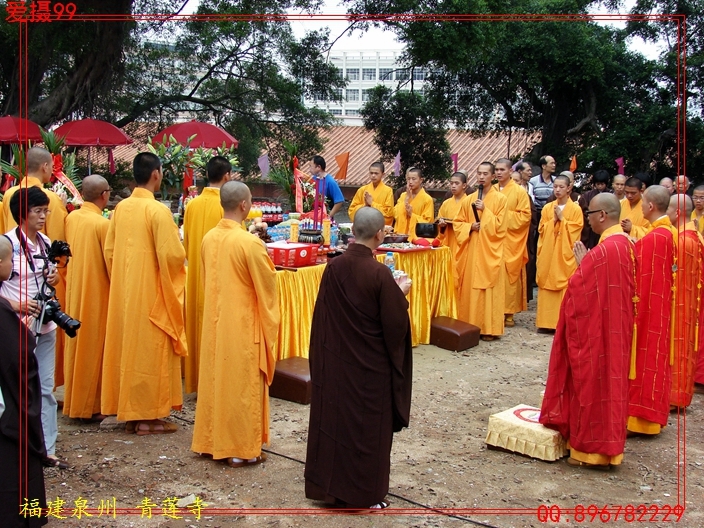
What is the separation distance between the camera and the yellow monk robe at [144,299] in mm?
4789

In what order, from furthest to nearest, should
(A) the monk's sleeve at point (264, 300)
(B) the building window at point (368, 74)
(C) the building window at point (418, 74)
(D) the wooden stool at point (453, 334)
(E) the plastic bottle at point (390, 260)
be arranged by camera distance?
(B) the building window at point (368, 74), (C) the building window at point (418, 74), (D) the wooden stool at point (453, 334), (E) the plastic bottle at point (390, 260), (A) the monk's sleeve at point (264, 300)

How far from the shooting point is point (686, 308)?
5621mm

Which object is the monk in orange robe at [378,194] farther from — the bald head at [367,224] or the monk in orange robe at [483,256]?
the bald head at [367,224]

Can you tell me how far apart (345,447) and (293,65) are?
11.3 m

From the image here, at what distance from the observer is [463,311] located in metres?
8.25

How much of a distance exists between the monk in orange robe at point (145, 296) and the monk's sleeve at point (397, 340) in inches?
68.7

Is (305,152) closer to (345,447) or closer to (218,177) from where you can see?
(218,177)

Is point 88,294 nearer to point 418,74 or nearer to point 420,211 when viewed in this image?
point 420,211

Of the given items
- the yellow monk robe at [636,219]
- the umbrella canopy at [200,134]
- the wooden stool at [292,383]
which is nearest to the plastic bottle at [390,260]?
the wooden stool at [292,383]

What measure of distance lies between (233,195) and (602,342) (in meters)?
2.37

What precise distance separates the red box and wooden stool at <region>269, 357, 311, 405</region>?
0.81 metres

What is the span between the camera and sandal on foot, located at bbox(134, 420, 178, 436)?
497cm

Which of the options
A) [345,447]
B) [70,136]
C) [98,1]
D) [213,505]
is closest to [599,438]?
[345,447]

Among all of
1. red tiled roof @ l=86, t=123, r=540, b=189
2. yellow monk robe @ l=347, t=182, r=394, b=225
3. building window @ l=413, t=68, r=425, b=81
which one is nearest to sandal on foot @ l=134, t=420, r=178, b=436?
yellow monk robe @ l=347, t=182, r=394, b=225
